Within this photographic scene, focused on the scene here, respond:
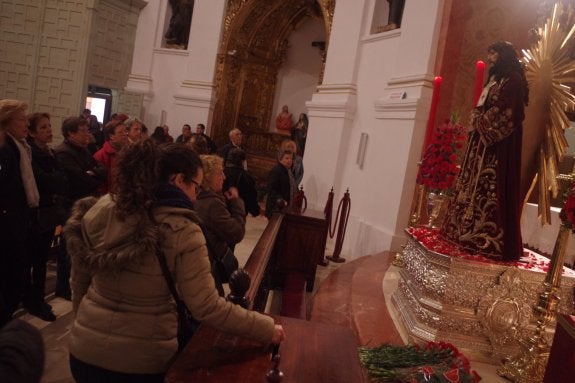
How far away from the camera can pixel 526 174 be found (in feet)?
12.7

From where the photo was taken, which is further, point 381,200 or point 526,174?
point 381,200

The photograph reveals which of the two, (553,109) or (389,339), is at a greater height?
(553,109)

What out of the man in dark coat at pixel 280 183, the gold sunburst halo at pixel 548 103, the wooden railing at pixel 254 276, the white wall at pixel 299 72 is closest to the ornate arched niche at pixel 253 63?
the white wall at pixel 299 72

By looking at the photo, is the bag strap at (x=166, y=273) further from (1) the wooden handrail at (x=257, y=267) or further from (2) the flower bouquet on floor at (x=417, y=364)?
(2) the flower bouquet on floor at (x=417, y=364)

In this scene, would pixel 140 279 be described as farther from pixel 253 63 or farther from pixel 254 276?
pixel 253 63

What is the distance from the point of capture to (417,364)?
264 cm

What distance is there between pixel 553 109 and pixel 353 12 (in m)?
6.03

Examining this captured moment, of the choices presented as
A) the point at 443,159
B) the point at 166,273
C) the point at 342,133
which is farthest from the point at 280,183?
the point at 166,273

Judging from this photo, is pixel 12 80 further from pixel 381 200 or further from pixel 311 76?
pixel 381 200

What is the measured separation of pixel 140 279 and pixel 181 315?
0.25m

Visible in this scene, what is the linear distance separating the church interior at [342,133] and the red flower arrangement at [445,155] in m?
0.17

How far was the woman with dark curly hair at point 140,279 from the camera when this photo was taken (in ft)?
5.92

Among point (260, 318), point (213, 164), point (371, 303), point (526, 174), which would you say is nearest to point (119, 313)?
point (260, 318)

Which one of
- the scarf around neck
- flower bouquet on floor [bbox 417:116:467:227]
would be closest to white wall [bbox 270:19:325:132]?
flower bouquet on floor [bbox 417:116:467:227]
